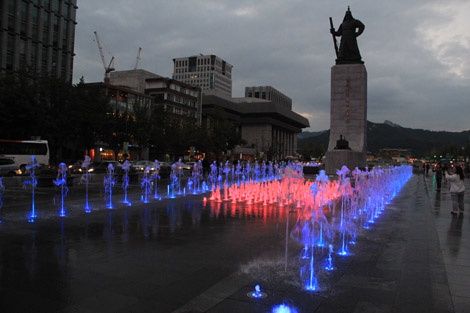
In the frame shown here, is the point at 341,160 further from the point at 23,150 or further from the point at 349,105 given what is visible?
the point at 23,150

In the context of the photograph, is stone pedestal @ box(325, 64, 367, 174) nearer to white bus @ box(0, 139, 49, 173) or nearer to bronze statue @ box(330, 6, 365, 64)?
bronze statue @ box(330, 6, 365, 64)

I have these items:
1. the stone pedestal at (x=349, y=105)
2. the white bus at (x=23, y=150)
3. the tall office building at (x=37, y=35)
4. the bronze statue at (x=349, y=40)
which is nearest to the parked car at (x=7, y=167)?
the white bus at (x=23, y=150)

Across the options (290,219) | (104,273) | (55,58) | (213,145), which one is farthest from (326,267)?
(55,58)

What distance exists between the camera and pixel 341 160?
28.0 metres

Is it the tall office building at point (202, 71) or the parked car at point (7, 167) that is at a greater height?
the tall office building at point (202, 71)

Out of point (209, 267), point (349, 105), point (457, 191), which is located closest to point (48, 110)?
point (349, 105)

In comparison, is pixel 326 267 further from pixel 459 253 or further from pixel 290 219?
pixel 290 219

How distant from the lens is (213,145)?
56.9 m

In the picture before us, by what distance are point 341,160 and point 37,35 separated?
46248mm

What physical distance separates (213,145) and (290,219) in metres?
47.1

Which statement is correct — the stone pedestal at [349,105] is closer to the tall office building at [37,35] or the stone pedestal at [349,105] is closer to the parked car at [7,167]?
the parked car at [7,167]

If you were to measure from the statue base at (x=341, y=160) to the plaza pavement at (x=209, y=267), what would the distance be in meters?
18.7

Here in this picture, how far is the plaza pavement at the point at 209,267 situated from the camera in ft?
13.5

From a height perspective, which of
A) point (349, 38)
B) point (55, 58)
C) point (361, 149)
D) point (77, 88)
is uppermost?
point (55, 58)
